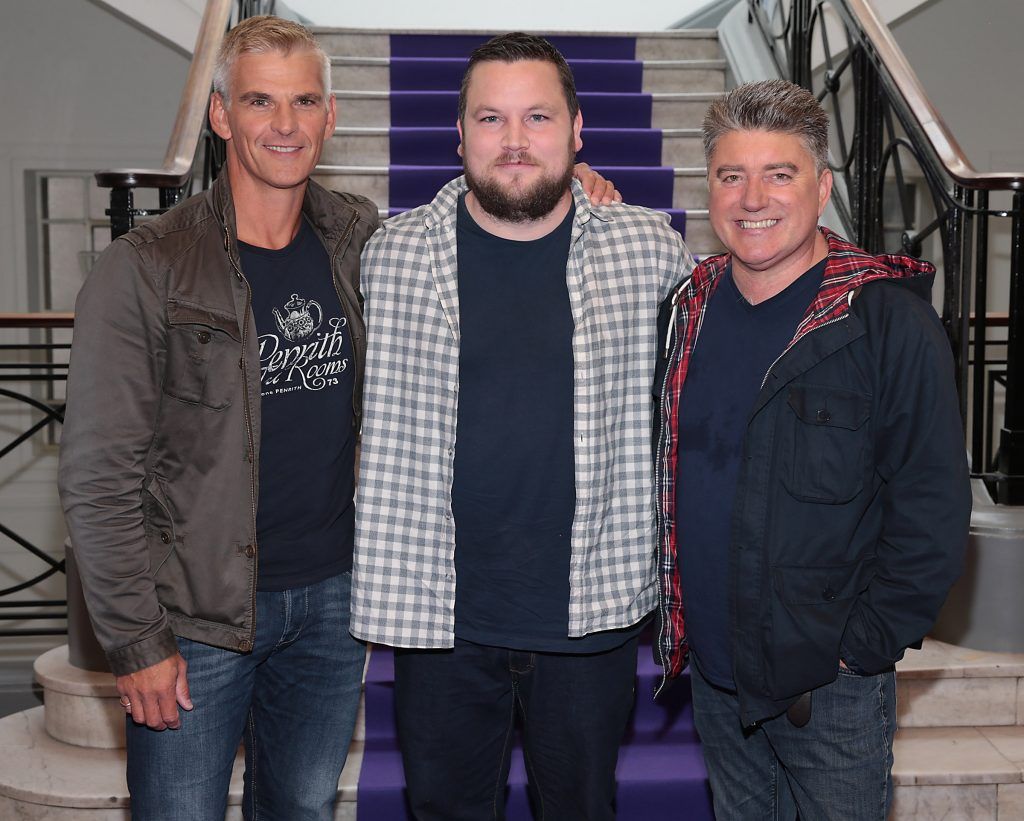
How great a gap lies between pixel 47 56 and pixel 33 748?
487 cm

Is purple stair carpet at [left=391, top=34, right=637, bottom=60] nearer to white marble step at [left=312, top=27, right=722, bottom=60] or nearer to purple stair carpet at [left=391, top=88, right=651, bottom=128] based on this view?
white marble step at [left=312, top=27, right=722, bottom=60]

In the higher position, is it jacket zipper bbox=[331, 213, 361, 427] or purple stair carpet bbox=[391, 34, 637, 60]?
purple stair carpet bbox=[391, 34, 637, 60]

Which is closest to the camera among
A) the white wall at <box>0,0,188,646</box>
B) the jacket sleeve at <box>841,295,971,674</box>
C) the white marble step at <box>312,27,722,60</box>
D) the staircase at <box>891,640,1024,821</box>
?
the jacket sleeve at <box>841,295,971,674</box>

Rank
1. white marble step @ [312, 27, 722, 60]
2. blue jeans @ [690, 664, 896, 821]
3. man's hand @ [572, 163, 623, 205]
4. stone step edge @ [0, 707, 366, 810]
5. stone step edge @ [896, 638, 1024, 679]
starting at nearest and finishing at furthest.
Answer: blue jeans @ [690, 664, 896, 821]
man's hand @ [572, 163, 623, 205]
stone step edge @ [0, 707, 366, 810]
stone step edge @ [896, 638, 1024, 679]
white marble step @ [312, 27, 722, 60]

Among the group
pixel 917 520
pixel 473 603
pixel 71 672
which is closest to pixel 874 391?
pixel 917 520

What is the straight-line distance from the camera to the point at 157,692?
172 centimetres

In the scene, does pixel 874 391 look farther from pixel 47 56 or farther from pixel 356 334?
pixel 47 56

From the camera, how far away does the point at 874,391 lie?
1.68 m

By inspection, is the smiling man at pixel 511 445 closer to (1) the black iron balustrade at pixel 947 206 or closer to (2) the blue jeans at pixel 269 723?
(2) the blue jeans at pixel 269 723

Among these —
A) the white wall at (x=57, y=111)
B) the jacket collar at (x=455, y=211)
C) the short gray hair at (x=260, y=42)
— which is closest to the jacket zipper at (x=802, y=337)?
the jacket collar at (x=455, y=211)

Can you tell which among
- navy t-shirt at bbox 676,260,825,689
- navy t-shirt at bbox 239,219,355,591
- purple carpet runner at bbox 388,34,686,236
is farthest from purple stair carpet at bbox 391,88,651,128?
navy t-shirt at bbox 676,260,825,689

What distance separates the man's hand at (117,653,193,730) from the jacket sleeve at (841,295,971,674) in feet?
3.61

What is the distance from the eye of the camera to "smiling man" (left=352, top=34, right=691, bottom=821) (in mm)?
1878

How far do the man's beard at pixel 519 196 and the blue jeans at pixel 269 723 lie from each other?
2.37ft
